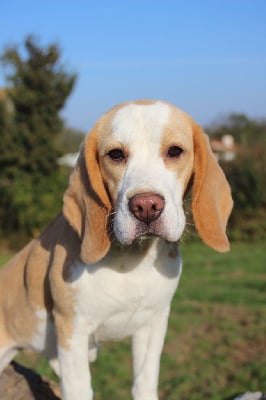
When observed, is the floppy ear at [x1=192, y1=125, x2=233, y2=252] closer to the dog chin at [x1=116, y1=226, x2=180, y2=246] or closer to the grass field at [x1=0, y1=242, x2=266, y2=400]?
the dog chin at [x1=116, y1=226, x2=180, y2=246]

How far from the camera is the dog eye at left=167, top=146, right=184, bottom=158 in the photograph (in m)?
2.91

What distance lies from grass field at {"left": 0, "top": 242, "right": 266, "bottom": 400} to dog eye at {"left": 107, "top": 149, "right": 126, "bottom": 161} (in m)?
3.52

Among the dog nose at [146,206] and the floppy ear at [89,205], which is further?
the floppy ear at [89,205]

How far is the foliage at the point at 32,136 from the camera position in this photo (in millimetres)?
16203

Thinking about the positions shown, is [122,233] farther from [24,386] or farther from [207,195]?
[24,386]

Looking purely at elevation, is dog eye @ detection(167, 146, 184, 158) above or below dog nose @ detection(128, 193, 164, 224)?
above

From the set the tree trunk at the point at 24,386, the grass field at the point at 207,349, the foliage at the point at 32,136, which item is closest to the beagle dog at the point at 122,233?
the tree trunk at the point at 24,386

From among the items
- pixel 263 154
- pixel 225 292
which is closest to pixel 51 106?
pixel 263 154

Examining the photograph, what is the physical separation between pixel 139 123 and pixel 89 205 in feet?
1.63

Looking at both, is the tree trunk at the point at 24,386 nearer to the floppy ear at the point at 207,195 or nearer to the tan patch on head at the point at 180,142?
the floppy ear at the point at 207,195

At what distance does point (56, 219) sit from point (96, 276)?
0.64 metres

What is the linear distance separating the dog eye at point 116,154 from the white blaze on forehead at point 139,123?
63mm

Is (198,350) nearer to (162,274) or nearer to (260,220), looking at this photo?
(162,274)

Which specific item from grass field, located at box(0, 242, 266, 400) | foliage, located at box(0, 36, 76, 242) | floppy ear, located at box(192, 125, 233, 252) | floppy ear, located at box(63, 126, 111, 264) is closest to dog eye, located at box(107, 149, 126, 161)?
floppy ear, located at box(63, 126, 111, 264)
